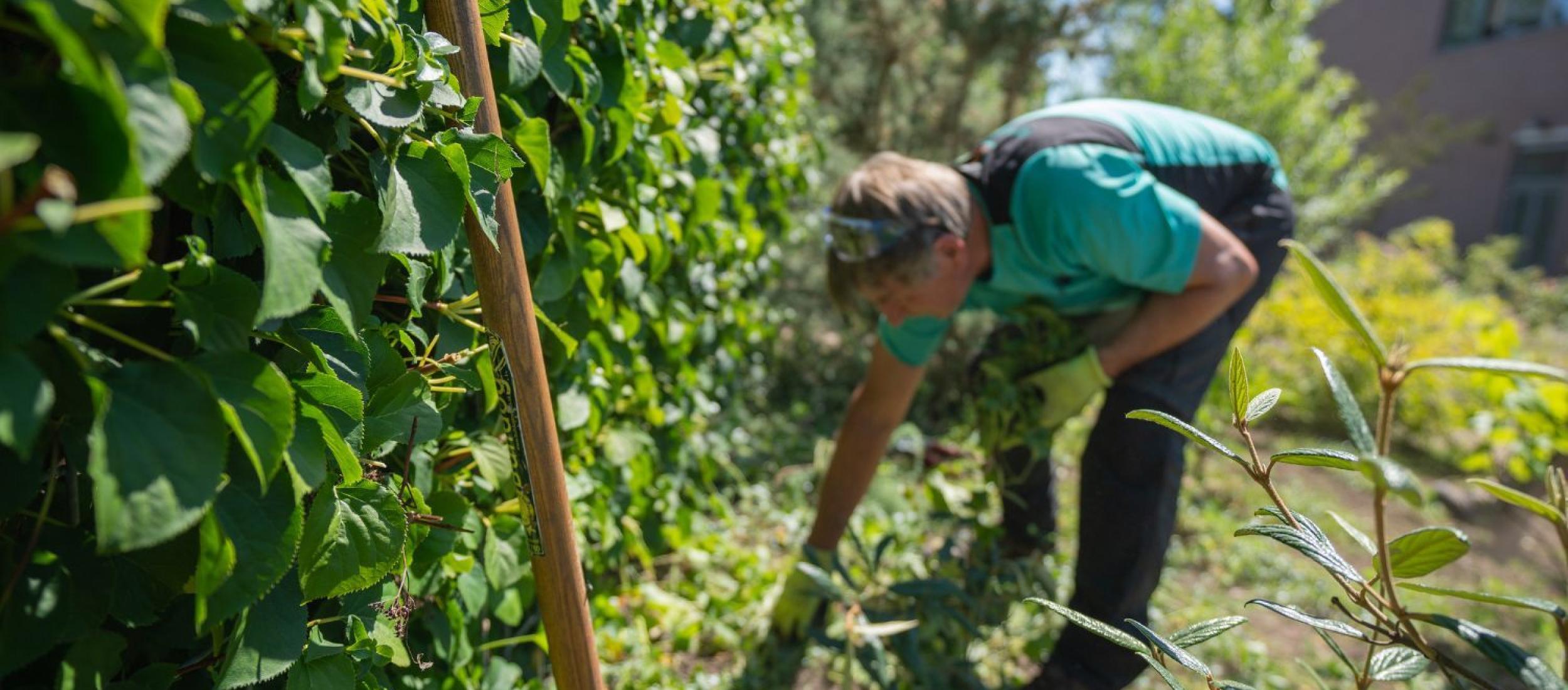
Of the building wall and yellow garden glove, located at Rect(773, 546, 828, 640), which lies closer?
yellow garden glove, located at Rect(773, 546, 828, 640)

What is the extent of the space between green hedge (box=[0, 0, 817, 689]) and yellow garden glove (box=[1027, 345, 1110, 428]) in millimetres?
1381

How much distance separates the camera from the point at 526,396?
1.14m

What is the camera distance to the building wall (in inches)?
517

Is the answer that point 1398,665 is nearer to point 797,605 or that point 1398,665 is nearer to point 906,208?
point 906,208

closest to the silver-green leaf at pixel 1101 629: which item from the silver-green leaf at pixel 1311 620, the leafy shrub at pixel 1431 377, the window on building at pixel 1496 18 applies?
the silver-green leaf at pixel 1311 620

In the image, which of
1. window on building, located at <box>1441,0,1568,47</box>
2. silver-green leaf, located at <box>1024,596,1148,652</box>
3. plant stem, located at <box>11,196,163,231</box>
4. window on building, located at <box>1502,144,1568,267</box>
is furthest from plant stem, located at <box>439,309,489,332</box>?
window on building, located at <box>1441,0,1568,47</box>

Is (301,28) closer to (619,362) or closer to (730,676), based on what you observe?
(619,362)

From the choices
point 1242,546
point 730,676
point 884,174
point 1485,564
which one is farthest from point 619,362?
point 1485,564

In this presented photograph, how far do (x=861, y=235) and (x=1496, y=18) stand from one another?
16.7 metres

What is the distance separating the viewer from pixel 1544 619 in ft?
11.4

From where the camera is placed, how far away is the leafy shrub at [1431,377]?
3.61m

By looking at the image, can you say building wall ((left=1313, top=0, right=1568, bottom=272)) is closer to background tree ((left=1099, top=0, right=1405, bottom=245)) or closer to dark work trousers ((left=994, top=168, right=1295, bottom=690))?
background tree ((left=1099, top=0, right=1405, bottom=245))

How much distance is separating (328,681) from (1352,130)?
866 cm

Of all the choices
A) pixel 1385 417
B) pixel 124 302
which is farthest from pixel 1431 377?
pixel 124 302
